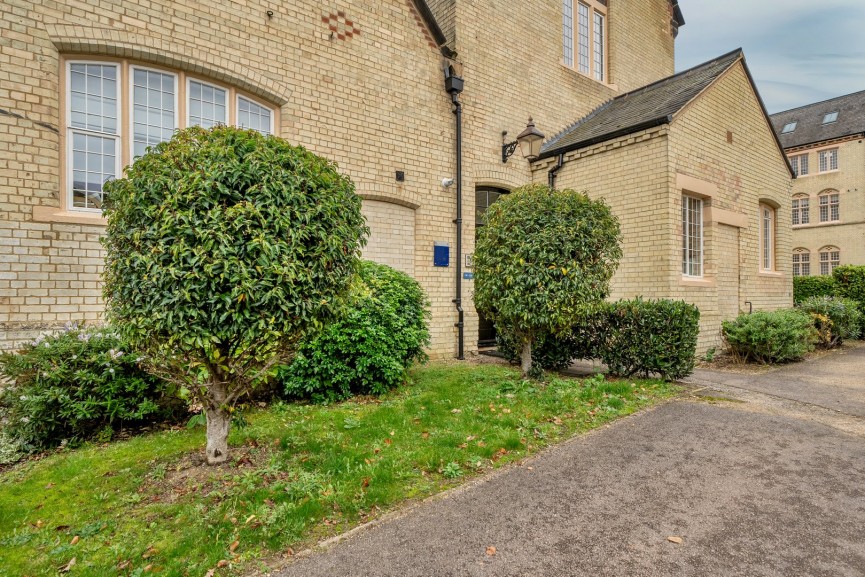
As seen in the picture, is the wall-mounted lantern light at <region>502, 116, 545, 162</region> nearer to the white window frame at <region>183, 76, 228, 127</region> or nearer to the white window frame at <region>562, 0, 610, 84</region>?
the white window frame at <region>562, 0, 610, 84</region>

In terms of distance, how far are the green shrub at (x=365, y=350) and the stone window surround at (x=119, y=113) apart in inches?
130

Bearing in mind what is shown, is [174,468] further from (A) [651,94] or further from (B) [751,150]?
(B) [751,150]

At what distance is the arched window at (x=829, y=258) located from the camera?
90.4 feet

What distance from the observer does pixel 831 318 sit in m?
10.7

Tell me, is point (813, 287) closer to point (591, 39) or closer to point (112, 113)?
point (591, 39)

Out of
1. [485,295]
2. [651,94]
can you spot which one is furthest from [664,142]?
[485,295]

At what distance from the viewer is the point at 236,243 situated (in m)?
3.23

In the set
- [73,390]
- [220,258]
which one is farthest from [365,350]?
[73,390]

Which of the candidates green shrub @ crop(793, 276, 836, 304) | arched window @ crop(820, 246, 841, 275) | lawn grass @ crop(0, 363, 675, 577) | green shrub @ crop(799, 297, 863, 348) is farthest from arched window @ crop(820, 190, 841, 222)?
lawn grass @ crop(0, 363, 675, 577)

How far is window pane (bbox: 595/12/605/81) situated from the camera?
12.9 metres

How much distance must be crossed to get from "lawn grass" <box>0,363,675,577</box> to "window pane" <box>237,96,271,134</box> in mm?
4686

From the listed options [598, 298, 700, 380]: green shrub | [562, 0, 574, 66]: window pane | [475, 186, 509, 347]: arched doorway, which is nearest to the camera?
Answer: [598, 298, 700, 380]: green shrub

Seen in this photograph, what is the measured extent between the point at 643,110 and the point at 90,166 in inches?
405

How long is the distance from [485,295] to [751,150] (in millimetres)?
8455
